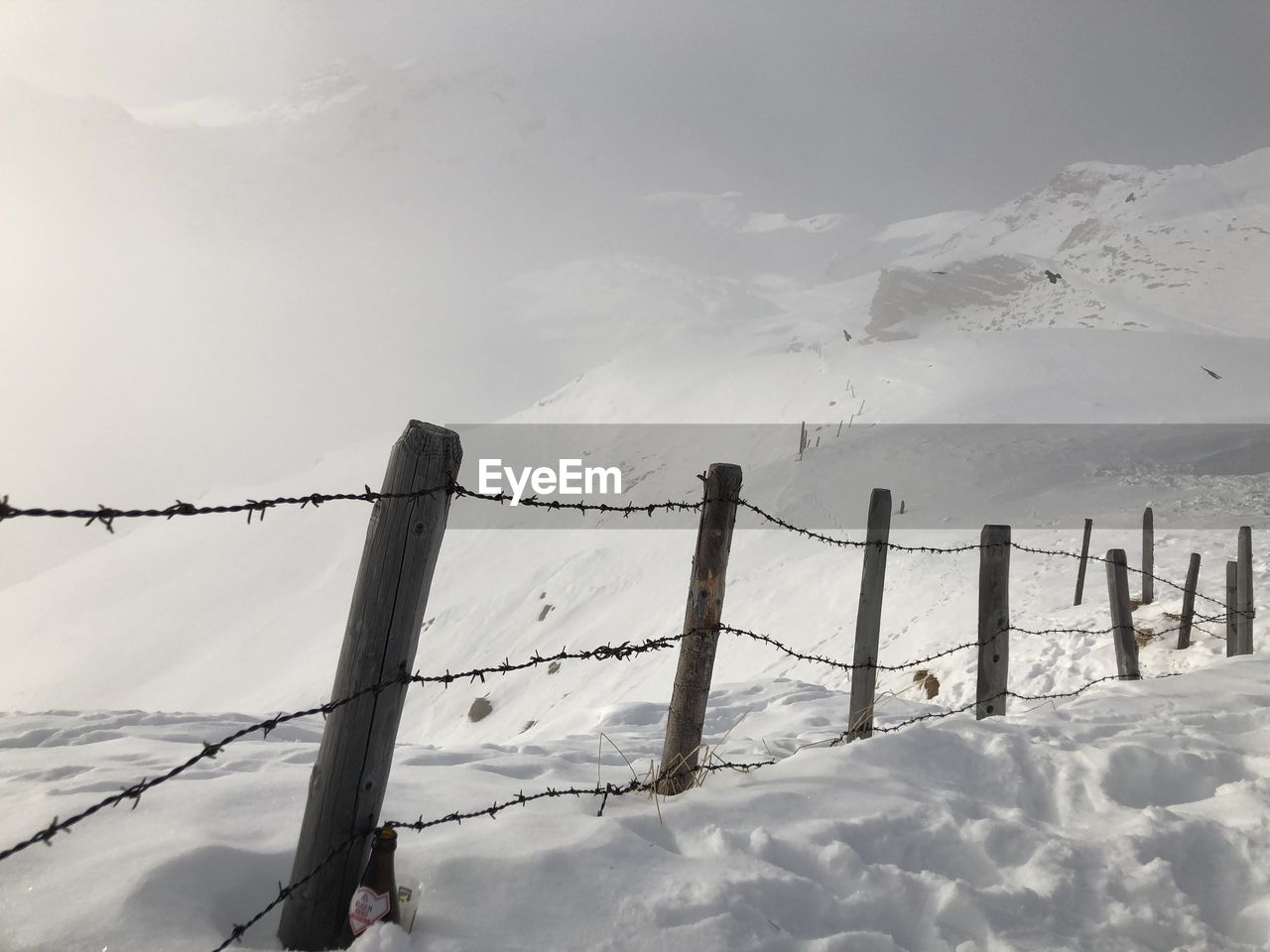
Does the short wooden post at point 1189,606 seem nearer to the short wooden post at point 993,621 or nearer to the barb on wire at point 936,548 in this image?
the barb on wire at point 936,548

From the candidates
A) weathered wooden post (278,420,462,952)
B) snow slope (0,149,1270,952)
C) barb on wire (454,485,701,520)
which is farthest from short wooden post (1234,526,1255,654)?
weathered wooden post (278,420,462,952)

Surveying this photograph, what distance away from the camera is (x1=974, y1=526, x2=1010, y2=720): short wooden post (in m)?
4.87

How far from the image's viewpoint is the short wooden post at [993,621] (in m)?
4.87

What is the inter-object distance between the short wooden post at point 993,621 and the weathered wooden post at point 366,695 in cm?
401

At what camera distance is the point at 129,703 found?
29.6 m

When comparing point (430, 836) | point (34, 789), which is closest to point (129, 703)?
point (34, 789)

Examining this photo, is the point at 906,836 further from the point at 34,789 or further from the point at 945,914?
the point at 34,789

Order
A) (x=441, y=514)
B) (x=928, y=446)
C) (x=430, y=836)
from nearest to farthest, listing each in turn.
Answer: (x=441, y=514) → (x=430, y=836) → (x=928, y=446)

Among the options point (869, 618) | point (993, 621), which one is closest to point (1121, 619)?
point (993, 621)

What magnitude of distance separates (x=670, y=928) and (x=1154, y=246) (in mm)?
87512

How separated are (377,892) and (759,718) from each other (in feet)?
16.5

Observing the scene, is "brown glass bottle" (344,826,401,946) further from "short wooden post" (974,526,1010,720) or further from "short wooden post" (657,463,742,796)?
"short wooden post" (974,526,1010,720)

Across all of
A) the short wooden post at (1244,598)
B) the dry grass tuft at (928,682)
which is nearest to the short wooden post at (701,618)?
the short wooden post at (1244,598)

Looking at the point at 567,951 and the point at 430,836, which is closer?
the point at 567,951
